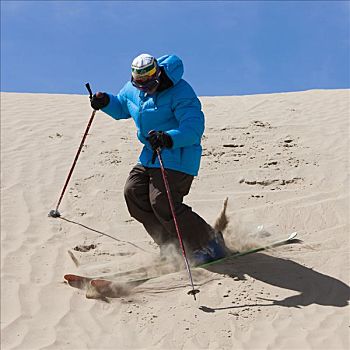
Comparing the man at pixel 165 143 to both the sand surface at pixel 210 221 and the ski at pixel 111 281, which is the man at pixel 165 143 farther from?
the sand surface at pixel 210 221

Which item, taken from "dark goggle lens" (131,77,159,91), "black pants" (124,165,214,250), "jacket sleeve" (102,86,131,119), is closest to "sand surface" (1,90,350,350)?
"black pants" (124,165,214,250)

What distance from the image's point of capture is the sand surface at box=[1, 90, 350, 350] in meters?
5.26

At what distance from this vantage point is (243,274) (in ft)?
19.7

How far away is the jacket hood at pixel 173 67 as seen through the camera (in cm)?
583

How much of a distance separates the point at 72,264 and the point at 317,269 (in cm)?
206

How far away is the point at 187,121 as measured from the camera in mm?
5715

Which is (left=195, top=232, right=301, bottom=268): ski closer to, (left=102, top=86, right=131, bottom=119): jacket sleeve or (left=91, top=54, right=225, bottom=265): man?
(left=91, top=54, right=225, bottom=265): man

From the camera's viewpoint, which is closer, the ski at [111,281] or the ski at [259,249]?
the ski at [111,281]

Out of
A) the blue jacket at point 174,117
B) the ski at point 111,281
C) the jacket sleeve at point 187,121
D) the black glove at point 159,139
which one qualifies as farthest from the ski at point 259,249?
the black glove at point 159,139

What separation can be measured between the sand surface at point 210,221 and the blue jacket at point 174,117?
2.97 ft

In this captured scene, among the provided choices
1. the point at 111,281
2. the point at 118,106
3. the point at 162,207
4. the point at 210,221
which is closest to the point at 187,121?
the point at 162,207

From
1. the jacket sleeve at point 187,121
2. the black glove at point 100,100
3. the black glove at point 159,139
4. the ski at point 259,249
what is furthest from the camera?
the black glove at point 100,100

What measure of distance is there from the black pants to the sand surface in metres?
0.29

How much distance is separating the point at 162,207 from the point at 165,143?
65 cm
